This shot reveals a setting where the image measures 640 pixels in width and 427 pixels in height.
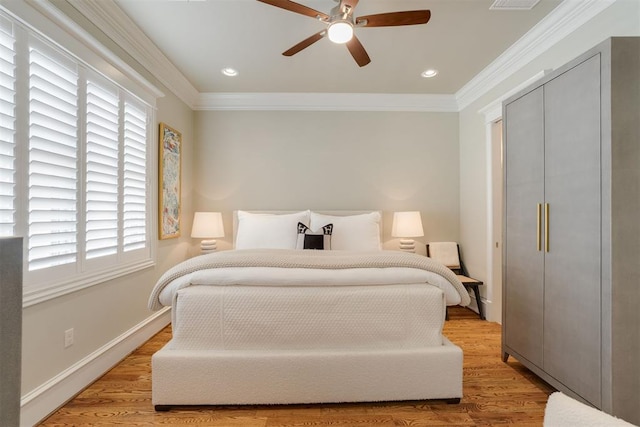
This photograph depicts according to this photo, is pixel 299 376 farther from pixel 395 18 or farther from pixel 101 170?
pixel 395 18

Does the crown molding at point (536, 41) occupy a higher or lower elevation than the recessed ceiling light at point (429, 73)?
lower

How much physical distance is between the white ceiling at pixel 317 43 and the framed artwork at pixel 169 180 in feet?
2.41

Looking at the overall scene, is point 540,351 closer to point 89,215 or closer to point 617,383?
point 617,383

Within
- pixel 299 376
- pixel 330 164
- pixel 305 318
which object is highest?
pixel 330 164

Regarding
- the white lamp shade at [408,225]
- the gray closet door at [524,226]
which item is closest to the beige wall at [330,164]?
the white lamp shade at [408,225]

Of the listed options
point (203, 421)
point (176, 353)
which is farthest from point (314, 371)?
point (176, 353)

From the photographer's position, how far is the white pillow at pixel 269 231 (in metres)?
3.40

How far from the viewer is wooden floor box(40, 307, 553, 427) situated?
1.68 meters

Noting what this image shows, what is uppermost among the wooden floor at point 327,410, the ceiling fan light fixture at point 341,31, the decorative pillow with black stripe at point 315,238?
the ceiling fan light fixture at point 341,31

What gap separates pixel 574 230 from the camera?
172 centimetres

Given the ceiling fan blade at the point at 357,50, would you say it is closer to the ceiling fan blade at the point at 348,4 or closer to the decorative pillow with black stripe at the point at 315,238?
the ceiling fan blade at the point at 348,4

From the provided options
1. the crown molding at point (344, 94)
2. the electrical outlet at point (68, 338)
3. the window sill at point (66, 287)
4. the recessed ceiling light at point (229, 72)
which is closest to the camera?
the window sill at point (66, 287)

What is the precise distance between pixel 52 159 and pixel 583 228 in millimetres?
3017

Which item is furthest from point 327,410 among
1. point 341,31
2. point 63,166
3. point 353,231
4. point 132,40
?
point 132,40
